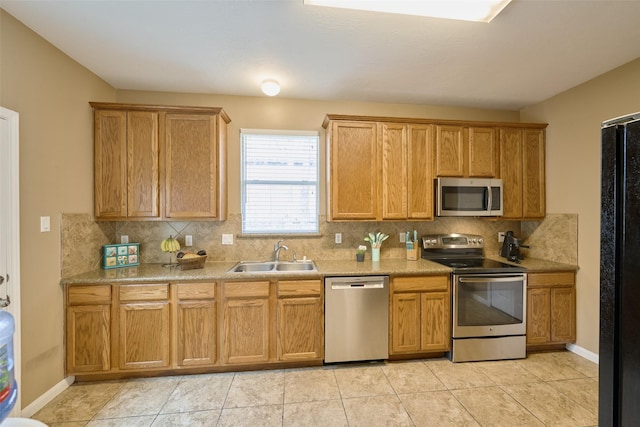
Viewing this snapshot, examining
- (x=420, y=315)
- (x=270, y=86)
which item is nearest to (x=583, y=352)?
(x=420, y=315)

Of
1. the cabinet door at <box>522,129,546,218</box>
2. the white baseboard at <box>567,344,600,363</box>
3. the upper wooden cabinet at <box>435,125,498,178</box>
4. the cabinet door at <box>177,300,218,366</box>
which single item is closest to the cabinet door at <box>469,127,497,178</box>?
the upper wooden cabinet at <box>435,125,498,178</box>

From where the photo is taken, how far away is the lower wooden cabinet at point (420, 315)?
2.63 m

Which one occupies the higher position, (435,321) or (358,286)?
(358,286)

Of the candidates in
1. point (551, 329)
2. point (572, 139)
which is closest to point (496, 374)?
point (551, 329)

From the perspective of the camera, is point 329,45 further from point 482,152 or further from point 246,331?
point 246,331

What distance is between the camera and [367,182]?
2920 mm

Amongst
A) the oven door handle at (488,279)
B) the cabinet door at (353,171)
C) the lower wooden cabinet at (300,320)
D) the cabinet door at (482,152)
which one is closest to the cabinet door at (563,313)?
the oven door handle at (488,279)

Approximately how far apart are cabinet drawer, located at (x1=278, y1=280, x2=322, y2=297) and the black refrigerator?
6.28 ft

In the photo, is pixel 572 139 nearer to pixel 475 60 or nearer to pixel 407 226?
pixel 475 60

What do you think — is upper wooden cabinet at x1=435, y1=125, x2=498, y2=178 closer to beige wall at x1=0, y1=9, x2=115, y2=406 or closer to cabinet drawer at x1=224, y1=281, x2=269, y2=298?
cabinet drawer at x1=224, y1=281, x2=269, y2=298

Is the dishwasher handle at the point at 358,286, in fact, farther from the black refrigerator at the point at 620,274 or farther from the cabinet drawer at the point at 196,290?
the black refrigerator at the point at 620,274

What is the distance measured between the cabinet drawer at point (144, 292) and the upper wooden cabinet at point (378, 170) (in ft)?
5.55

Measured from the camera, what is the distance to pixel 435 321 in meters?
2.67

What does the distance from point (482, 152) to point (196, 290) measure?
3299mm
